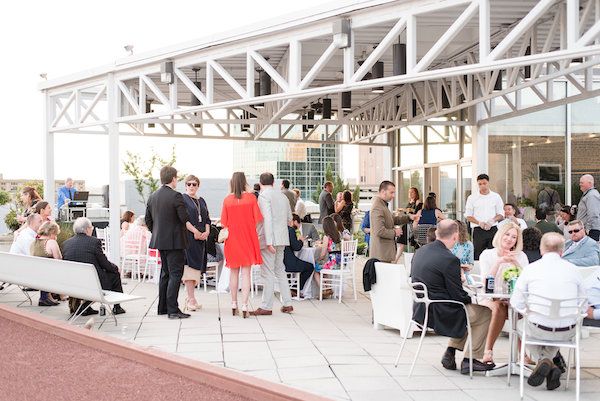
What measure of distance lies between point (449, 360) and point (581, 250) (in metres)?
2.23

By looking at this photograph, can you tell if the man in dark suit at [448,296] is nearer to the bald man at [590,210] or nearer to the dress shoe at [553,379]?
the dress shoe at [553,379]

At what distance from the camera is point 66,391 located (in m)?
6.08

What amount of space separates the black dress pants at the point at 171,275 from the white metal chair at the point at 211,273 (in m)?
2.32

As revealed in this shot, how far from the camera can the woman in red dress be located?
921 centimetres

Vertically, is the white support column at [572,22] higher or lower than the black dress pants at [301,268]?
higher

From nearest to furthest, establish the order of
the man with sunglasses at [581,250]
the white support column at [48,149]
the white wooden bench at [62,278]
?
the man with sunglasses at [581,250]
the white wooden bench at [62,278]
the white support column at [48,149]

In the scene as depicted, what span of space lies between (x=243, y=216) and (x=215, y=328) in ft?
4.58

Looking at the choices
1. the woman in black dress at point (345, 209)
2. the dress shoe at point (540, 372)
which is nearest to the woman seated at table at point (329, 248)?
the dress shoe at point (540, 372)

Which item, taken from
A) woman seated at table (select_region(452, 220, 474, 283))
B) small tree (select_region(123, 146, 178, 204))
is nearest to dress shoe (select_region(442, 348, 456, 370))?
woman seated at table (select_region(452, 220, 474, 283))

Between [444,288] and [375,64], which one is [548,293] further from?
[375,64]

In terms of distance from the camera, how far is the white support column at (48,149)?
15.3 metres

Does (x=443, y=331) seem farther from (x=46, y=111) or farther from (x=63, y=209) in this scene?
(x=63, y=209)

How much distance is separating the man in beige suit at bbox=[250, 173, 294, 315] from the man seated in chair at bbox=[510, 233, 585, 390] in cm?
393

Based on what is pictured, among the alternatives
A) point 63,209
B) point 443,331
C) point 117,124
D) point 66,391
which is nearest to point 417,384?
point 443,331
